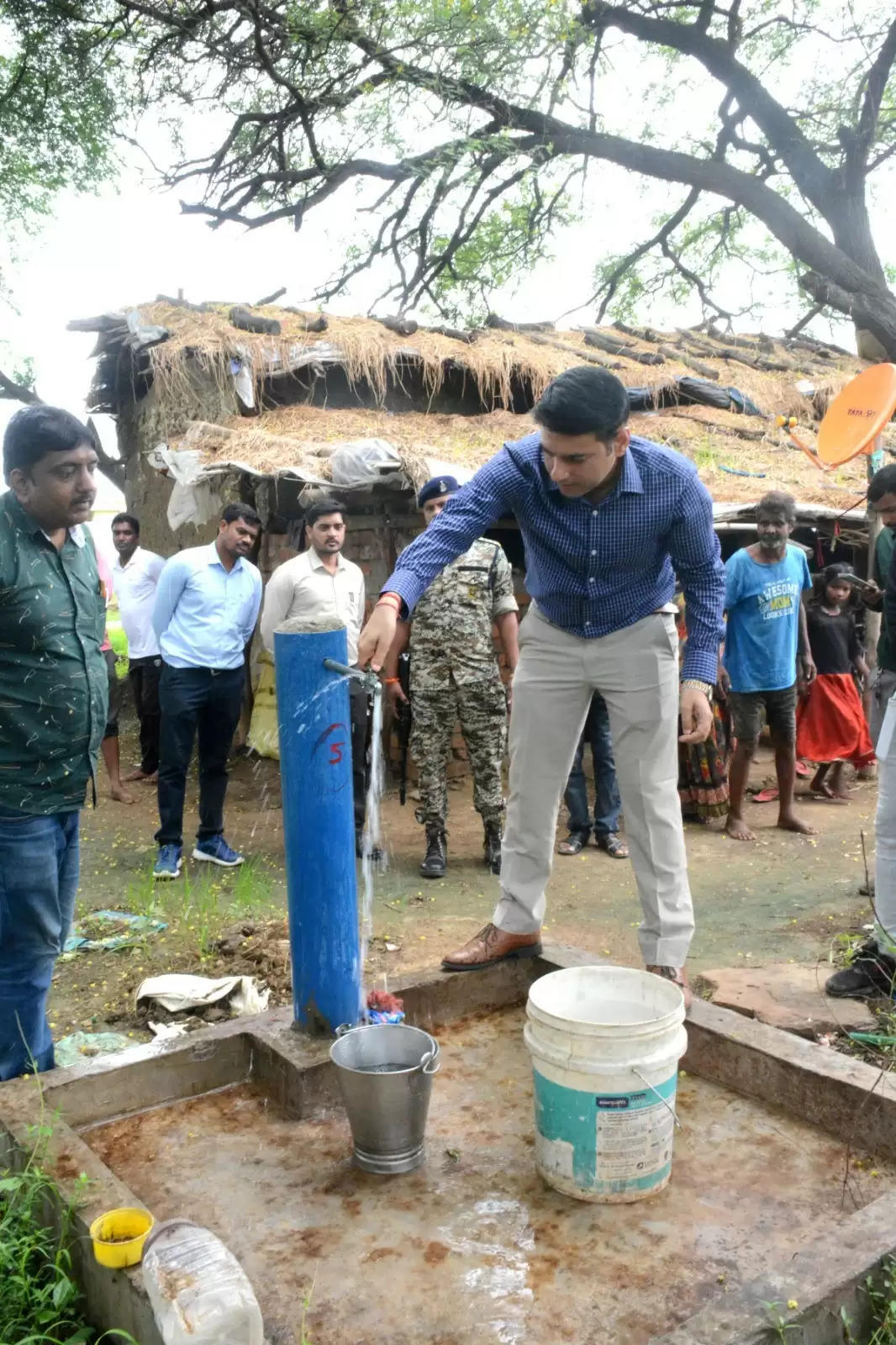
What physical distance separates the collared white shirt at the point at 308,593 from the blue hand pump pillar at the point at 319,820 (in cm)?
272

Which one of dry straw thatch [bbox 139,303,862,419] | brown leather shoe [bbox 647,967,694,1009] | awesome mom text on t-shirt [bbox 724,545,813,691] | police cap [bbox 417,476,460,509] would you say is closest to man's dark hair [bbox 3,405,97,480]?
brown leather shoe [bbox 647,967,694,1009]

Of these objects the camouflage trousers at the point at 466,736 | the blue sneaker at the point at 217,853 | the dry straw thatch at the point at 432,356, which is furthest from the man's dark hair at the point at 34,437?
the dry straw thatch at the point at 432,356

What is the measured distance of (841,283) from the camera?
8.79 m

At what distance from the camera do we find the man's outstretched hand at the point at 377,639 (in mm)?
2926

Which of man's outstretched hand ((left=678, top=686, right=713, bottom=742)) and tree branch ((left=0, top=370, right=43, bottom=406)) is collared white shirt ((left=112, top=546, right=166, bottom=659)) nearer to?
man's outstretched hand ((left=678, top=686, right=713, bottom=742))

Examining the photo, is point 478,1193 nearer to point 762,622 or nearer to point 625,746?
point 625,746

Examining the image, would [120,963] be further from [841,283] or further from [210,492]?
[841,283]

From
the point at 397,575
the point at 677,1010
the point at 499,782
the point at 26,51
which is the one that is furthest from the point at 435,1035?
the point at 26,51

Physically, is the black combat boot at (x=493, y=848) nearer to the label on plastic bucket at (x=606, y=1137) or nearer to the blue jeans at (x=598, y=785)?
the blue jeans at (x=598, y=785)

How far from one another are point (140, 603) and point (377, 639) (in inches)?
210

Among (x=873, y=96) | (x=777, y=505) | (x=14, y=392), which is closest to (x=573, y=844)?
(x=777, y=505)

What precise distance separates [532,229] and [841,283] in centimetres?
426

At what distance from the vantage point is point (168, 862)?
19.2ft

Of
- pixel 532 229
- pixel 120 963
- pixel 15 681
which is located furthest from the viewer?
pixel 532 229
